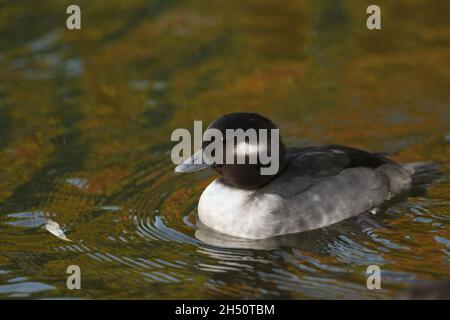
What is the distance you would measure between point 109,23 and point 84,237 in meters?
6.91

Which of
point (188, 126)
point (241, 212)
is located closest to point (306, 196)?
point (241, 212)

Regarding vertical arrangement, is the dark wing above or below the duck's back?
above

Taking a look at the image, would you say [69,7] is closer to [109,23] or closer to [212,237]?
[109,23]

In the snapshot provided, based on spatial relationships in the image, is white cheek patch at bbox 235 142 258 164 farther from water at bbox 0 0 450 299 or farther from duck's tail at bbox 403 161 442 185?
duck's tail at bbox 403 161 442 185

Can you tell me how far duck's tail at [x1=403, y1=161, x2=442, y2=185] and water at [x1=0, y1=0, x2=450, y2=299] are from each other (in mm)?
163

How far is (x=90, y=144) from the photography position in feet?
38.0

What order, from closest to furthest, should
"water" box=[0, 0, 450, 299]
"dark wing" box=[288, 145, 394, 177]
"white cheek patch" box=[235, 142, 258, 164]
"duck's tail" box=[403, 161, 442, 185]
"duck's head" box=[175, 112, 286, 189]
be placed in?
"water" box=[0, 0, 450, 299]
"duck's head" box=[175, 112, 286, 189]
"white cheek patch" box=[235, 142, 258, 164]
"dark wing" box=[288, 145, 394, 177]
"duck's tail" box=[403, 161, 442, 185]

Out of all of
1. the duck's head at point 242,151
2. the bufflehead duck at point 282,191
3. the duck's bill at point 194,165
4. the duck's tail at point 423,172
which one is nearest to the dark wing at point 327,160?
the bufflehead duck at point 282,191

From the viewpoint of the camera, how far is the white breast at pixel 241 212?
919cm

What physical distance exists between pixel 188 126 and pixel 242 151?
3.05 metres

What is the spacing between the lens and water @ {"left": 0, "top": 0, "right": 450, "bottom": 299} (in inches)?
334

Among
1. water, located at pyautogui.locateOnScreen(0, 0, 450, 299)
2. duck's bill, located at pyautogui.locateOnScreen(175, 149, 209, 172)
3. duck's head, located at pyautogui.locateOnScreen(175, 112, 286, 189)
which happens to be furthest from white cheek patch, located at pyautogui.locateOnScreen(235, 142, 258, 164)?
water, located at pyautogui.locateOnScreen(0, 0, 450, 299)

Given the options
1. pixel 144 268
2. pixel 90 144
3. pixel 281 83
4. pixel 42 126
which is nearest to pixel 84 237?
pixel 144 268

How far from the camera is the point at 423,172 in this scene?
10.5m
